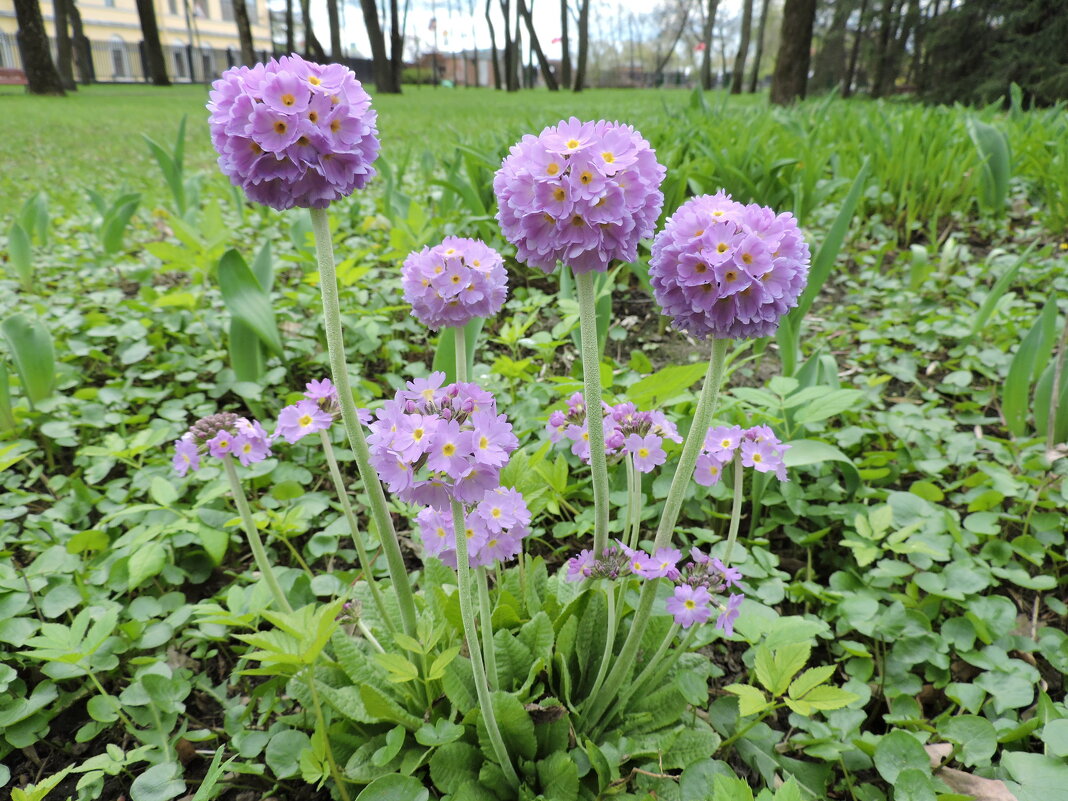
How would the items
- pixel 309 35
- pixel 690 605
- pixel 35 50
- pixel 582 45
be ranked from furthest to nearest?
pixel 582 45
pixel 309 35
pixel 35 50
pixel 690 605

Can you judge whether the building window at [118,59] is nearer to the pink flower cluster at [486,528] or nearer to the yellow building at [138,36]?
the yellow building at [138,36]

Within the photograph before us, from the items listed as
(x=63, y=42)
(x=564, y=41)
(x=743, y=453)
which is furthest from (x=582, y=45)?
(x=743, y=453)

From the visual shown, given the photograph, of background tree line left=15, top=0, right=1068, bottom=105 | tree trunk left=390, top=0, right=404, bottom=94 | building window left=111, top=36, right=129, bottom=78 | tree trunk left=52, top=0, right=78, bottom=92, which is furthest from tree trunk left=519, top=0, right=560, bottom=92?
building window left=111, top=36, right=129, bottom=78

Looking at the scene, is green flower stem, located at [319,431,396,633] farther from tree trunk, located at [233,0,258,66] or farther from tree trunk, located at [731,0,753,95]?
tree trunk, located at [731,0,753,95]

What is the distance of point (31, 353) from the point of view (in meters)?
1.89

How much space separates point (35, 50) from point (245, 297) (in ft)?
57.1

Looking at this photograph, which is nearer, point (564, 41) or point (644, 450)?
point (644, 450)

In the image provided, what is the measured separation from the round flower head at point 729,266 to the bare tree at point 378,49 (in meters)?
18.2

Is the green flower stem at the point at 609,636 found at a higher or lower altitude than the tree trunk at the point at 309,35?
lower

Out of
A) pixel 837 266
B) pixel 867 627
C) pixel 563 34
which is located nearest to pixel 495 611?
pixel 867 627

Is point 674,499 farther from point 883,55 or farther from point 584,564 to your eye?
point 883,55

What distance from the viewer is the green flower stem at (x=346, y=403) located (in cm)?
81

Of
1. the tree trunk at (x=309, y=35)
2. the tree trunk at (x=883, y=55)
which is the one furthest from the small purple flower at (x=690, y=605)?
→ the tree trunk at (x=309, y=35)

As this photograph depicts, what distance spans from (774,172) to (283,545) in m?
2.39
